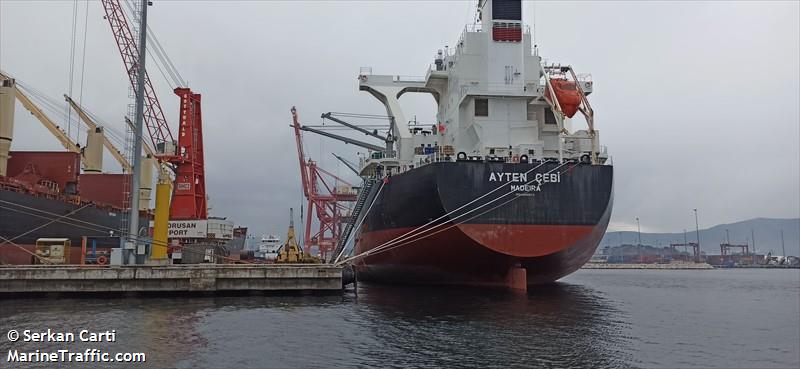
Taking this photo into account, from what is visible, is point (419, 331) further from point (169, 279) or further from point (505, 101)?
point (505, 101)

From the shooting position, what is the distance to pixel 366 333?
46.3 ft

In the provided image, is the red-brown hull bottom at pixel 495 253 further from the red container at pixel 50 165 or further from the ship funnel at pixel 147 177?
the ship funnel at pixel 147 177

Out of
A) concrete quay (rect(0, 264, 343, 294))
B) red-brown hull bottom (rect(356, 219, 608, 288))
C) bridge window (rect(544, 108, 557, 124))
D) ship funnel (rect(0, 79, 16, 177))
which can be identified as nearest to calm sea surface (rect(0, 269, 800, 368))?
concrete quay (rect(0, 264, 343, 294))

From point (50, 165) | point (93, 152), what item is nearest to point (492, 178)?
point (50, 165)

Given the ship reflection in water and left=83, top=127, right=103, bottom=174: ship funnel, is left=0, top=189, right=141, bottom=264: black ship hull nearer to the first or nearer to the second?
left=83, top=127, right=103, bottom=174: ship funnel

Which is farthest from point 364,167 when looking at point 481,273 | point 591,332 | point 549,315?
point 591,332

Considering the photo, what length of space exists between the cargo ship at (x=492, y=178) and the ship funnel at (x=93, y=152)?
80.4 feet

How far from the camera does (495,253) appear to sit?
22172 mm

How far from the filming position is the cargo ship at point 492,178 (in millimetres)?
22250

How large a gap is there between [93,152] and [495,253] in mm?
35172

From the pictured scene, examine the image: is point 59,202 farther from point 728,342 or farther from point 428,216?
point 728,342

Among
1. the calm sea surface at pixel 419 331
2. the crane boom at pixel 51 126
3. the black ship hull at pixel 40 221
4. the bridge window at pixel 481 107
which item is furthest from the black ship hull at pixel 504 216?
the crane boom at pixel 51 126

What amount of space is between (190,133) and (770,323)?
32.0 meters

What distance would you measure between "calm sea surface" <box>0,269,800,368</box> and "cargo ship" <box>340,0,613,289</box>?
2160mm
